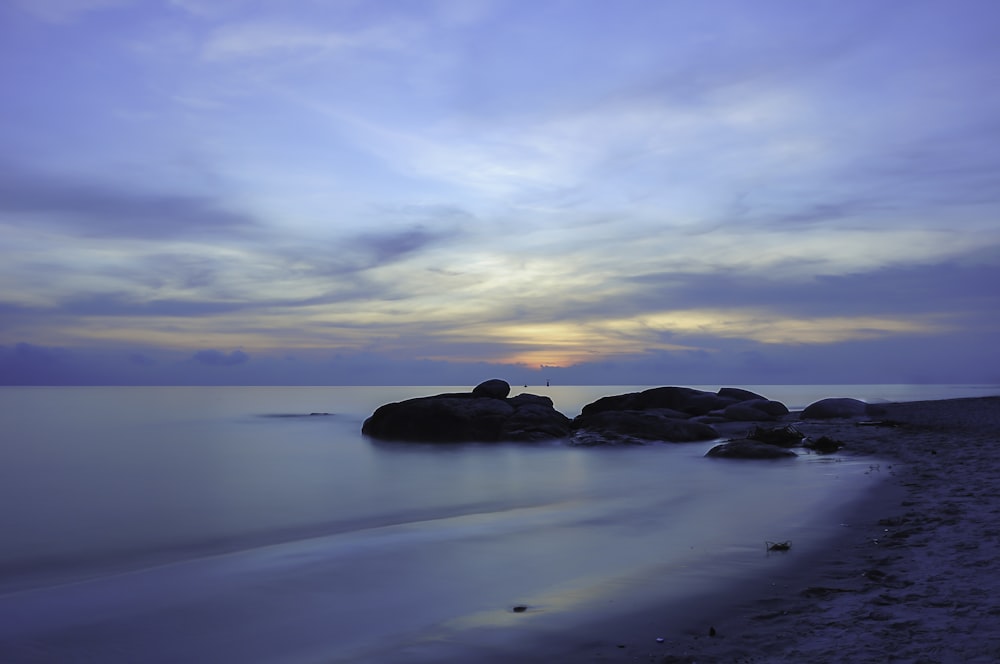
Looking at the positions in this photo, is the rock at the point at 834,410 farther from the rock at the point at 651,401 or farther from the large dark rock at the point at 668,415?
the rock at the point at 651,401

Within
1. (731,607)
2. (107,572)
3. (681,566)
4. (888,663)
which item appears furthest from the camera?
(107,572)

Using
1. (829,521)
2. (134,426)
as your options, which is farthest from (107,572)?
(134,426)

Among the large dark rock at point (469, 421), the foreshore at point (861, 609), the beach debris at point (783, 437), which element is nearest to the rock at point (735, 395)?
the large dark rock at point (469, 421)

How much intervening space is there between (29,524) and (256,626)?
11265mm

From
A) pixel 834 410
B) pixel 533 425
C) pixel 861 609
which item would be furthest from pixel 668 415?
pixel 861 609

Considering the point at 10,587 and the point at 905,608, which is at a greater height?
the point at 905,608

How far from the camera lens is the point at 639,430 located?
31.1 meters

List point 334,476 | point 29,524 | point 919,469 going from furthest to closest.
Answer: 1. point 334,476
2. point 919,469
3. point 29,524

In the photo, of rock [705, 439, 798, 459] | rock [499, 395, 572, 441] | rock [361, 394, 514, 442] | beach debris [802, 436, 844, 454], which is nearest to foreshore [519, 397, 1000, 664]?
rock [705, 439, 798, 459]

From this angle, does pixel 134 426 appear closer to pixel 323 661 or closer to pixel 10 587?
pixel 10 587

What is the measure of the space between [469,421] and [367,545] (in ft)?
72.2

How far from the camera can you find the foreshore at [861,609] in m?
5.52

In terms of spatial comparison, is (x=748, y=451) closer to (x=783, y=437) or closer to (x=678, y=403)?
(x=783, y=437)

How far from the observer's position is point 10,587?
9.95 m
